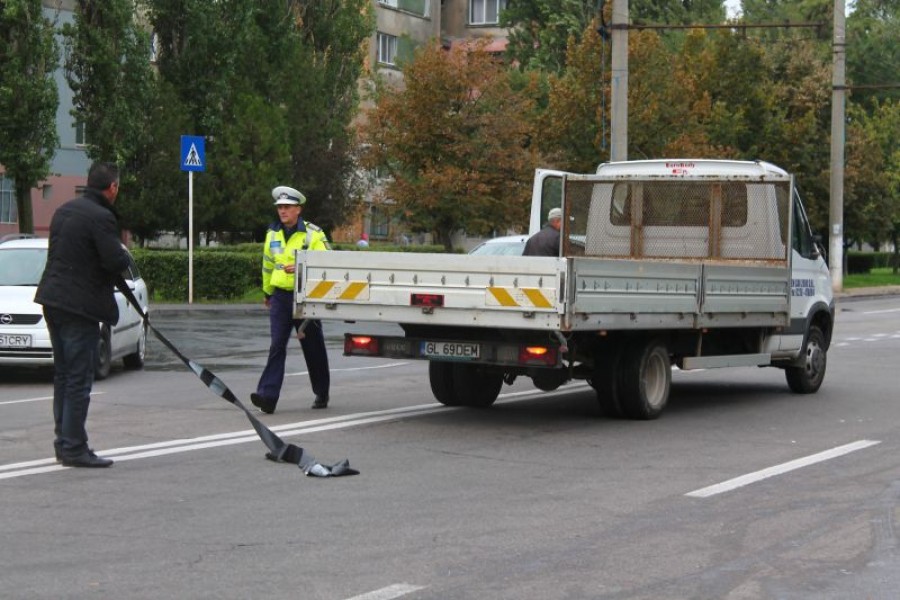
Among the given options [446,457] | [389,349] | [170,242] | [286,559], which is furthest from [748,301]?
[170,242]

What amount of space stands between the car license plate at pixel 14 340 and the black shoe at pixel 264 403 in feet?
12.1

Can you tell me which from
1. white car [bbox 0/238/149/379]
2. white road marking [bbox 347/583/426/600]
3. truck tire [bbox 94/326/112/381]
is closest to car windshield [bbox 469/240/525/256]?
white car [bbox 0/238/149/379]

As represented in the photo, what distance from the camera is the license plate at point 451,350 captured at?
11828 millimetres

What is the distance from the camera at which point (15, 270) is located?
16.8 m

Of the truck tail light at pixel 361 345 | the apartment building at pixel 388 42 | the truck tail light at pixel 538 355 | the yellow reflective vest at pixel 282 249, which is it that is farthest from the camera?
the apartment building at pixel 388 42

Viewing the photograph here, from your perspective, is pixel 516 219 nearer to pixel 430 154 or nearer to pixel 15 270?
pixel 430 154

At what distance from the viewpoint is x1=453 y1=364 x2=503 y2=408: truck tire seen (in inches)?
533

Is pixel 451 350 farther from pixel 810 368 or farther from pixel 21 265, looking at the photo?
pixel 21 265

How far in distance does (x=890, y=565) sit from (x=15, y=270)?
38.8 feet

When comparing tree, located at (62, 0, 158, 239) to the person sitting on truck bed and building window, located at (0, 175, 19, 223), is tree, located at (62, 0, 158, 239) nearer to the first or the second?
building window, located at (0, 175, 19, 223)

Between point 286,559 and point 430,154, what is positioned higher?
point 430,154

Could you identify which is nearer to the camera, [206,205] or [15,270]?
[15,270]

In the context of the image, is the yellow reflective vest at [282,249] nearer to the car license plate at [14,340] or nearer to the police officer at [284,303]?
the police officer at [284,303]

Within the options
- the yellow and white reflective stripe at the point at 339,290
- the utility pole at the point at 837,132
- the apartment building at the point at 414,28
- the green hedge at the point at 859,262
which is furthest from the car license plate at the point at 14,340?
the green hedge at the point at 859,262
